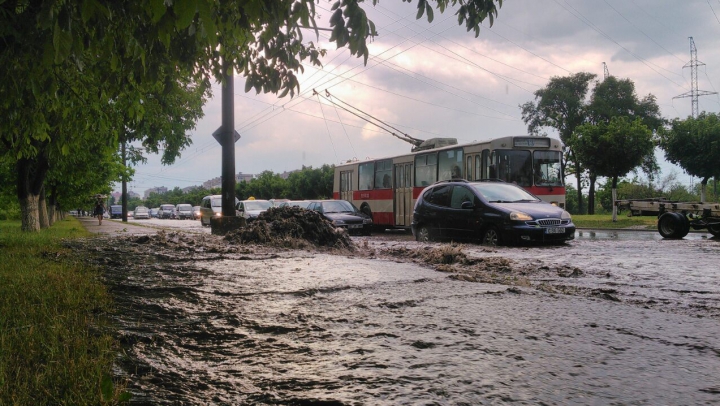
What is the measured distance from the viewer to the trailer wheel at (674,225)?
15.1m

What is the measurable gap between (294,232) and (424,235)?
3.46m

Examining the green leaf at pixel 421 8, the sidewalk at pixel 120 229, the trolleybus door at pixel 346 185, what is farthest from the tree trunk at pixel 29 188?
the green leaf at pixel 421 8

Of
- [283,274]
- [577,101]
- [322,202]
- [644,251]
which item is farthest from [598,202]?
[283,274]

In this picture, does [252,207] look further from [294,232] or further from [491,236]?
[491,236]

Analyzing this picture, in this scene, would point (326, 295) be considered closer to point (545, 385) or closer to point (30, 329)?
point (30, 329)

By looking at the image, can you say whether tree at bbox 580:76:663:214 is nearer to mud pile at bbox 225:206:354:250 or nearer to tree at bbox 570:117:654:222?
tree at bbox 570:117:654:222

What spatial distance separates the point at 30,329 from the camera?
11.8 feet

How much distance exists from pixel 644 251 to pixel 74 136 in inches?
399

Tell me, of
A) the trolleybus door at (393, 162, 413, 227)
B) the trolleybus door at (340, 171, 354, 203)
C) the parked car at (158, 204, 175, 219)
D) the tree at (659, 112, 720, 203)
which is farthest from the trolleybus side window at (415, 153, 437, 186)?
the parked car at (158, 204, 175, 219)

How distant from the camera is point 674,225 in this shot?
15188 millimetres

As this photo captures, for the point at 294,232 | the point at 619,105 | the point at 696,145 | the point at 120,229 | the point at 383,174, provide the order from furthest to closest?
the point at 619,105 < the point at 696,145 < the point at 120,229 < the point at 383,174 < the point at 294,232

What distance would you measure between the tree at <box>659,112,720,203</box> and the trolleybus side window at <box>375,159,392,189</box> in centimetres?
1787

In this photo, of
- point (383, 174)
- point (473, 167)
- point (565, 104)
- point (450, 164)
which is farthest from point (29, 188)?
point (565, 104)

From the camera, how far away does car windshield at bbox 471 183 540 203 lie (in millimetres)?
12969
